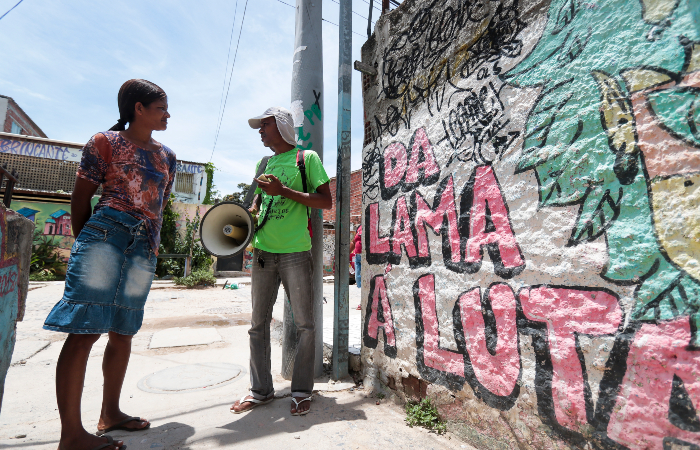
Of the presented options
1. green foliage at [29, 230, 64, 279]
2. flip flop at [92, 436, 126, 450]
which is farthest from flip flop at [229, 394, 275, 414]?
green foliage at [29, 230, 64, 279]

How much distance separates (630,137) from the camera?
4.52ft

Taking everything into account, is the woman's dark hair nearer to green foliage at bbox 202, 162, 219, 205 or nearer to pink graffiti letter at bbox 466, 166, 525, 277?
pink graffiti letter at bbox 466, 166, 525, 277

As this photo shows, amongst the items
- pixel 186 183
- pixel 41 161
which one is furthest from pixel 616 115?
pixel 41 161

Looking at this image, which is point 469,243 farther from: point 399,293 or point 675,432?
point 675,432

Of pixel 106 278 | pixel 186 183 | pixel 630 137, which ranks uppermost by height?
pixel 186 183

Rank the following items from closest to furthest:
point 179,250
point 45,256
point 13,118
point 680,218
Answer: point 680,218 < point 45,256 < point 179,250 < point 13,118

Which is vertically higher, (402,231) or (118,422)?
(402,231)

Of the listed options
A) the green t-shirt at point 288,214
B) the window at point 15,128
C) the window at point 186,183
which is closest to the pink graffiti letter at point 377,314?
the green t-shirt at point 288,214

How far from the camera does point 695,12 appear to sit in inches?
49.0

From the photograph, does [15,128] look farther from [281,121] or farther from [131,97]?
[281,121]

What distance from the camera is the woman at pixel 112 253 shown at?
173cm

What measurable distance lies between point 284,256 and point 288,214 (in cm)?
28

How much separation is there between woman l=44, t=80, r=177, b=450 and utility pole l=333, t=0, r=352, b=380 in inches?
50.2

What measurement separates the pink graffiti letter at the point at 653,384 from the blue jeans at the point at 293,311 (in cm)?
160
